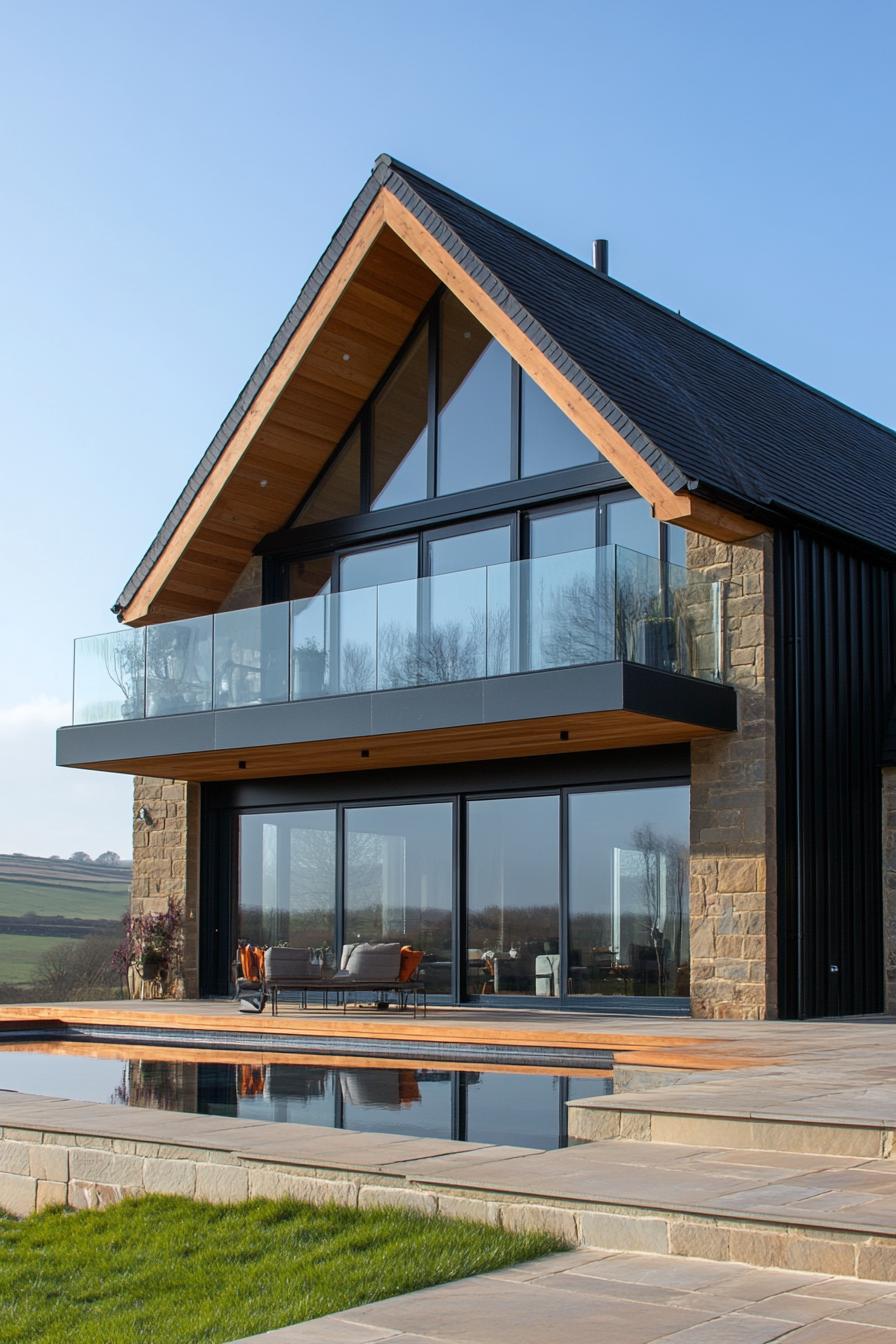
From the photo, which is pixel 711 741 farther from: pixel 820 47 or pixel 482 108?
pixel 820 47

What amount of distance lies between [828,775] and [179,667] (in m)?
6.67

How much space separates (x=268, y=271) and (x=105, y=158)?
248cm

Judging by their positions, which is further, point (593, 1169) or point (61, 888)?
point (61, 888)

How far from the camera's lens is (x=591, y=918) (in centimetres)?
1484

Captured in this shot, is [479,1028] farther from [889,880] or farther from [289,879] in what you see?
[289,879]

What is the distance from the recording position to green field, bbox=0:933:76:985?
102ft

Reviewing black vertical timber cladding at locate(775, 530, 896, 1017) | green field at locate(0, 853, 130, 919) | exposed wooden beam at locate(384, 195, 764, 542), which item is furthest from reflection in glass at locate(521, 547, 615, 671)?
green field at locate(0, 853, 130, 919)

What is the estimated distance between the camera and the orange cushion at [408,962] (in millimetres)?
14828

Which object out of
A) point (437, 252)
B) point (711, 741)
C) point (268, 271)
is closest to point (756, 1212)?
point (711, 741)

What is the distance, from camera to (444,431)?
53.3 ft

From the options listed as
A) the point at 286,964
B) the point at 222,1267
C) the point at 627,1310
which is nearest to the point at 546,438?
the point at 286,964

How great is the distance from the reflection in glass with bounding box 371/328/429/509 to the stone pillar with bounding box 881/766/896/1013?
557 centimetres

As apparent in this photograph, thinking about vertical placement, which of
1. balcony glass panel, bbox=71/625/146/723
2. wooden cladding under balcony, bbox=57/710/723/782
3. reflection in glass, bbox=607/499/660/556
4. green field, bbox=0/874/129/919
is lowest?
green field, bbox=0/874/129/919

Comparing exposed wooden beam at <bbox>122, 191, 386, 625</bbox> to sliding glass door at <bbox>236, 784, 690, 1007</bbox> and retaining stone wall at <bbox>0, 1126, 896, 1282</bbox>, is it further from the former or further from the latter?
retaining stone wall at <bbox>0, 1126, 896, 1282</bbox>
